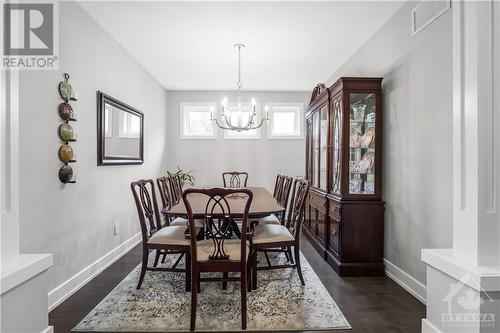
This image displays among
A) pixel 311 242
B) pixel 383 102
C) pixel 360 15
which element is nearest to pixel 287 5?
pixel 360 15

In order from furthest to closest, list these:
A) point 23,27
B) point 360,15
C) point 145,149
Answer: point 145,149 → point 360,15 → point 23,27

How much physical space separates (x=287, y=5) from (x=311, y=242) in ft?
10.2

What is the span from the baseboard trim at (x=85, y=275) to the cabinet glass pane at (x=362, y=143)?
2867 mm

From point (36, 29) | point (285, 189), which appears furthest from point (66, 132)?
point (285, 189)

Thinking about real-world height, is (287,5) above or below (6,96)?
above

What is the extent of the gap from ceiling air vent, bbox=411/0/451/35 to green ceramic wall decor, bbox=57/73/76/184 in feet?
10.3

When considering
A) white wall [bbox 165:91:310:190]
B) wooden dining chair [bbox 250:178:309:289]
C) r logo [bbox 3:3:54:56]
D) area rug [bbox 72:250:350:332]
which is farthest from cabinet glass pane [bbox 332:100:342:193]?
r logo [bbox 3:3:54:56]

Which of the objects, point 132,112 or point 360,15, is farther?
point 132,112

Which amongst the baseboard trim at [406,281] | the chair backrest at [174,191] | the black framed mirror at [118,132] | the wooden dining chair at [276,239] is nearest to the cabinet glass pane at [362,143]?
the wooden dining chair at [276,239]

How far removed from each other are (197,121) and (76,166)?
11.6ft

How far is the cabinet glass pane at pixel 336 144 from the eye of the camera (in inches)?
125

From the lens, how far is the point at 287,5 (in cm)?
266

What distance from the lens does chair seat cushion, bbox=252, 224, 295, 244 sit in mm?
2551

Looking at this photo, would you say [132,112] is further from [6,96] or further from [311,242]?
[311,242]
